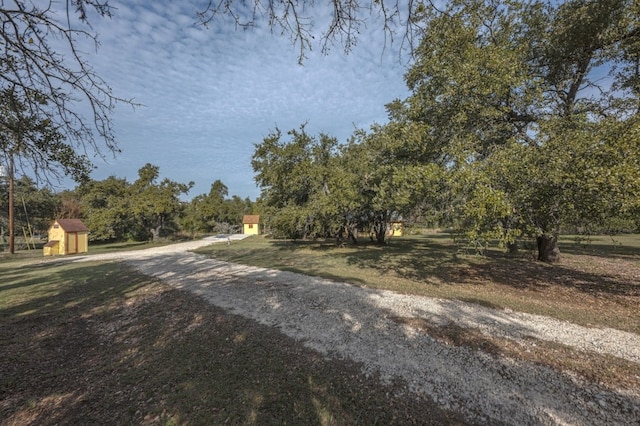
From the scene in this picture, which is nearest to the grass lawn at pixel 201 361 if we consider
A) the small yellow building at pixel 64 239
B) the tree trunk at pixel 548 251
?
the tree trunk at pixel 548 251

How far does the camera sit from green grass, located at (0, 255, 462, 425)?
121 inches

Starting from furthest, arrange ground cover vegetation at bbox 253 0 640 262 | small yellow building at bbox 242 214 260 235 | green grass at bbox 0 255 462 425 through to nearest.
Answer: small yellow building at bbox 242 214 260 235
ground cover vegetation at bbox 253 0 640 262
green grass at bbox 0 255 462 425

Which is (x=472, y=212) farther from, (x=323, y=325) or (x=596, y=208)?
(x=323, y=325)

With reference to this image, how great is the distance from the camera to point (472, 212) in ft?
21.4

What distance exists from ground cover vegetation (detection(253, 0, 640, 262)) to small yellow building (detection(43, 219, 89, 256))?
24880mm

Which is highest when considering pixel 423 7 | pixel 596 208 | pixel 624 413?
pixel 423 7

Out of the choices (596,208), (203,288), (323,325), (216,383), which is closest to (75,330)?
(203,288)

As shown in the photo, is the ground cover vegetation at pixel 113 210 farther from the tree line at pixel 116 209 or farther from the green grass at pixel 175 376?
the green grass at pixel 175 376

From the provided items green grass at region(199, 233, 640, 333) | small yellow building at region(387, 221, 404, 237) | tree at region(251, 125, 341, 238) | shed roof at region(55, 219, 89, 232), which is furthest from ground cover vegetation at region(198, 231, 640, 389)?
shed roof at region(55, 219, 89, 232)

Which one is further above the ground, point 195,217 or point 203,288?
point 195,217

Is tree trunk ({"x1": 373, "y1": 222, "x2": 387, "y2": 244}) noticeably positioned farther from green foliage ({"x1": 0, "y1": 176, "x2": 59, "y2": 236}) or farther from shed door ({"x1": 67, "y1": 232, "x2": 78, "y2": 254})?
green foliage ({"x1": 0, "y1": 176, "x2": 59, "y2": 236})

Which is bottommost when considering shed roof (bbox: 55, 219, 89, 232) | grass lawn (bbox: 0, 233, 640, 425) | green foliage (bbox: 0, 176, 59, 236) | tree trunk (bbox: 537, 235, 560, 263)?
grass lawn (bbox: 0, 233, 640, 425)

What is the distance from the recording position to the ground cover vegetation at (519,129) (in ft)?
20.0

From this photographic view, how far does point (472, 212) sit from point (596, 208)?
2.35 meters
